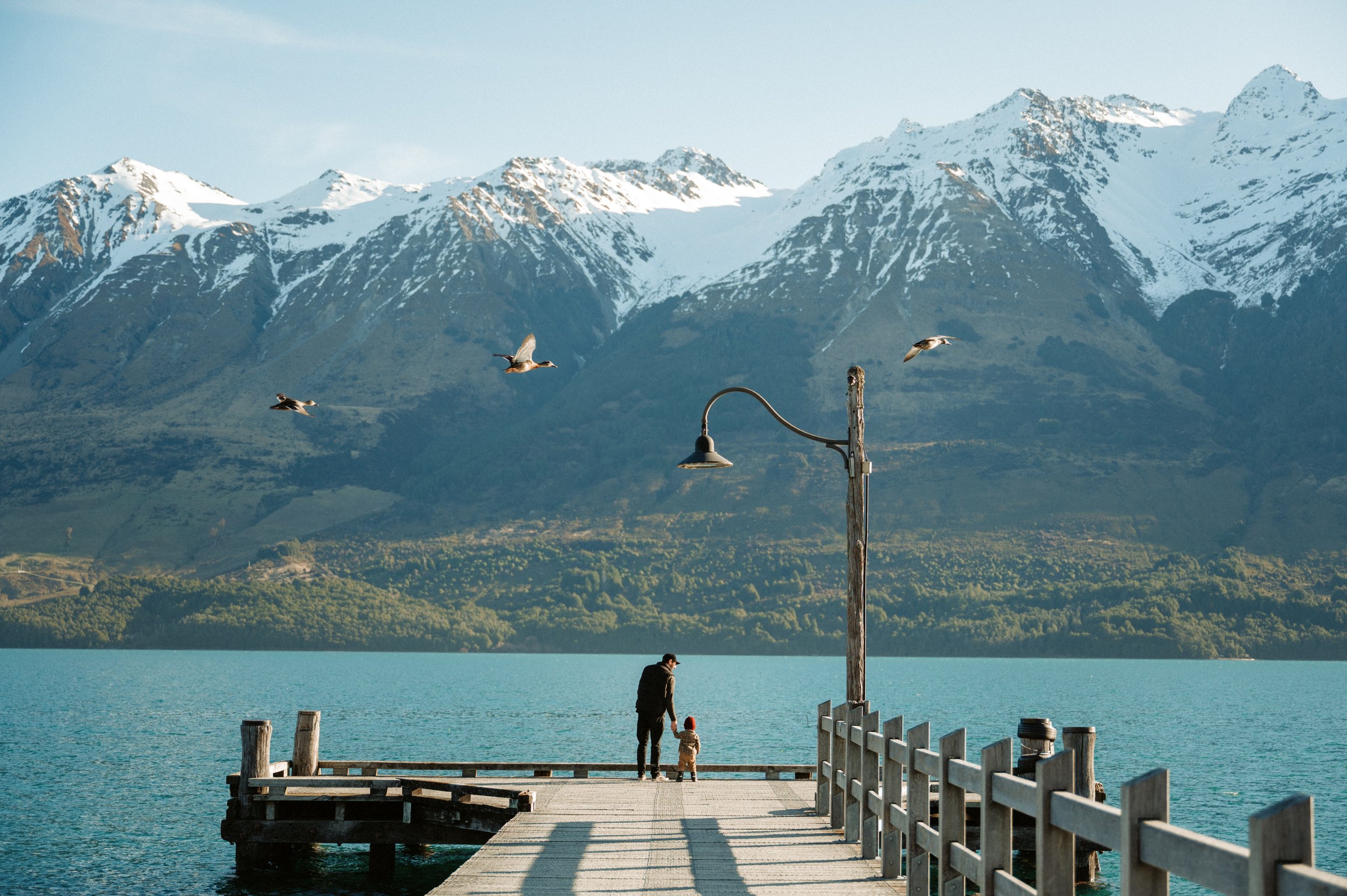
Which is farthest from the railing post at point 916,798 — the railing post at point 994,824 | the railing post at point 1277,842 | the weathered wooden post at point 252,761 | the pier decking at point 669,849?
the weathered wooden post at point 252,761

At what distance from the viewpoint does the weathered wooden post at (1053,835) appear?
7.77 m

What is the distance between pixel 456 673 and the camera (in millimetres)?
178500

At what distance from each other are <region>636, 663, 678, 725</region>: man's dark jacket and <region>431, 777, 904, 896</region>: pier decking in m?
1.34

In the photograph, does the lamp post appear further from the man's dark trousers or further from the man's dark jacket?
the man's dark trousers

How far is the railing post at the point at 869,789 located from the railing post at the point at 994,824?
5.24 m

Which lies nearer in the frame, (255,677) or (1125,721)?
(1125,721)

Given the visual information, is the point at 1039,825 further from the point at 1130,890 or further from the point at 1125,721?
the point at 1125,721

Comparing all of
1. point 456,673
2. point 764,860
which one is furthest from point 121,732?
point 456,673

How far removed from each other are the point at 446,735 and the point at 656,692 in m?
56.2

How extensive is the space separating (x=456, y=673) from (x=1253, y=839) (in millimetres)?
177147

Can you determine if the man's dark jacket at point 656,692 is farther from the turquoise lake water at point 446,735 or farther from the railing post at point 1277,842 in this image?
the railing post at point 1277,842

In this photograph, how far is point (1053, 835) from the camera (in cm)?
785

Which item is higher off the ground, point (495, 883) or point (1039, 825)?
point (1039, 825)

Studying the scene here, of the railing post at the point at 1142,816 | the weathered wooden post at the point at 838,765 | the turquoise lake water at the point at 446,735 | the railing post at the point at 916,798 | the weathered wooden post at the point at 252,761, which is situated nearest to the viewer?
the railing post at the point at 1142,816
